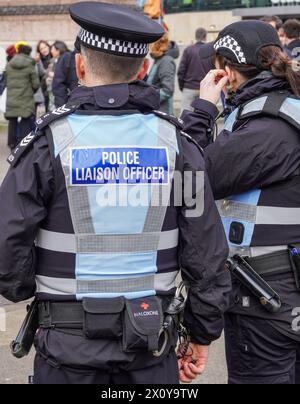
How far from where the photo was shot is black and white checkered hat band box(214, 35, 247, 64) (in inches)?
128

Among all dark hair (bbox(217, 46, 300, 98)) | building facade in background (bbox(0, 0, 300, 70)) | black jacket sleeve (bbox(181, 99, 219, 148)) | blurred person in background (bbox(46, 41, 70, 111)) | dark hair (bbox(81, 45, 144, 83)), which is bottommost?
building facade in background (bbox(0, 0, 300, 70))

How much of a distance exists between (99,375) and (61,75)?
743cm

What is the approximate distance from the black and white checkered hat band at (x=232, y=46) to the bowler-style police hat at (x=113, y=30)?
688 millimetres

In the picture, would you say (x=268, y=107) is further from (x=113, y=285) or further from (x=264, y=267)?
(x=113, y=285)

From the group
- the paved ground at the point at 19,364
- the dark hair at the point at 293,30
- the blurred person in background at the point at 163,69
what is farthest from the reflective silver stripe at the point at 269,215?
the dark hair at the point at 293,30

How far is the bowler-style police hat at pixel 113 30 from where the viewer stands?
255 cm

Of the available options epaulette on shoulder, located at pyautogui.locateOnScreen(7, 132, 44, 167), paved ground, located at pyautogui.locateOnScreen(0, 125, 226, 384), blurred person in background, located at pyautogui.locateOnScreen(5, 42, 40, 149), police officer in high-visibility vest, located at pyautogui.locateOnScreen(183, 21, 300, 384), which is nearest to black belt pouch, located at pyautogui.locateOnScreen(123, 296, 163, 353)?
epaulette on shoulder, located at pyautogui.locateOnScreen(7, 132, 44, 167)

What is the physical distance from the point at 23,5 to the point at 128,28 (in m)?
17.4

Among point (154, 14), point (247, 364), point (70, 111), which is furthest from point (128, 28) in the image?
point (154, 14)

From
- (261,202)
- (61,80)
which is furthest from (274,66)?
(61,80)

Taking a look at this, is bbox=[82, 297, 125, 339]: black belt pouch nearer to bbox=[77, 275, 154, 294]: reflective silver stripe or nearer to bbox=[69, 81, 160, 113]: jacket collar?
bbox=[77, 275, 154, 294]: reflective silver stripe

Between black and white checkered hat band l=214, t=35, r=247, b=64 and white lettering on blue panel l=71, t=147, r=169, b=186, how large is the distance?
34.3 inches
